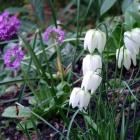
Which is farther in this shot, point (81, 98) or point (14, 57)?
point (14, 57)

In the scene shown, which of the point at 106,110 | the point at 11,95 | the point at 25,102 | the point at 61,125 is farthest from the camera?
the point at 11,95

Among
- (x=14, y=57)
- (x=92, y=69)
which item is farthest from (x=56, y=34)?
(x=92, y=69)

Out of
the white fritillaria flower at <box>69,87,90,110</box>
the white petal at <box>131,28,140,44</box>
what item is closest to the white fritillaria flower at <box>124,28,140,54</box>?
the white petal at <box>131,28,140,44</box>

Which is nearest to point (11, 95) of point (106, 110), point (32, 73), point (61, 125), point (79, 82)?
point (32, 73)

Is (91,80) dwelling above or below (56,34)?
below

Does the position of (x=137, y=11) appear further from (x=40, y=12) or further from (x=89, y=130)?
(x=89, y=130)

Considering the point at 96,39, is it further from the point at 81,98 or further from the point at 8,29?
the point at 8,29

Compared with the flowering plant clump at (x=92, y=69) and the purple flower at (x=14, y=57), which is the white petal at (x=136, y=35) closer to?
the flowering plant clump at (x=92, y=69)

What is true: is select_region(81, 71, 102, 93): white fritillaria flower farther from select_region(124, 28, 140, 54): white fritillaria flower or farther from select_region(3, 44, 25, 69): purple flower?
select_region(3, 44, 25, 69): purple flower
